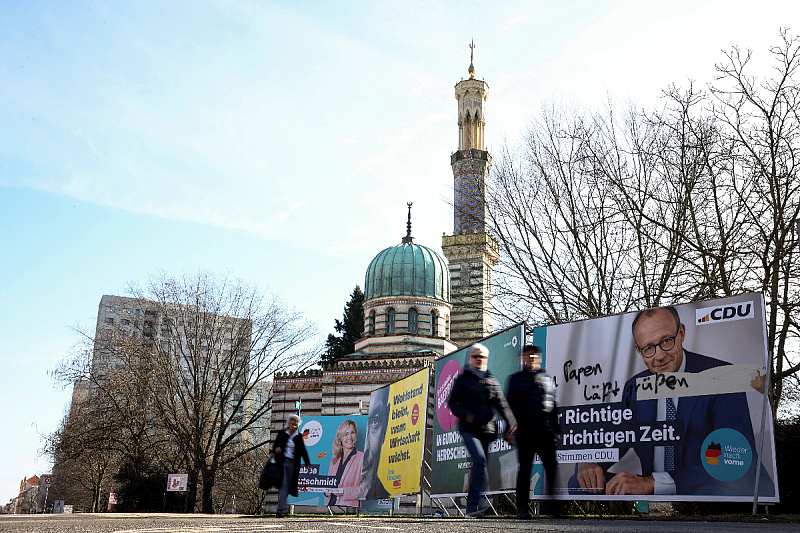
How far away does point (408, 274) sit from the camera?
40531 mm

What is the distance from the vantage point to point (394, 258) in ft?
136

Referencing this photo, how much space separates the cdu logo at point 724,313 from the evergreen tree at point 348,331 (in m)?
44.9

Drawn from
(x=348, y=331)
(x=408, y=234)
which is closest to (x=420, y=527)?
(x=408, y=234)

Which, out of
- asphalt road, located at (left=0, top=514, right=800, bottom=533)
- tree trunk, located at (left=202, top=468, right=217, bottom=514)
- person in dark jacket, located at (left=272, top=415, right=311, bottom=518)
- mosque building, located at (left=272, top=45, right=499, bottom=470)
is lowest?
tree trunk, located at (left=202, top=468, right=217, bottom=514)

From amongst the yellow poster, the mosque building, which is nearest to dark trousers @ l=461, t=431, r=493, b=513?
the yellow poster

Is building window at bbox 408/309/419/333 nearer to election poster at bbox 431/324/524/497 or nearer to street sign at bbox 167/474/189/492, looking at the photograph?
street sign at bbox 167/474/189/492

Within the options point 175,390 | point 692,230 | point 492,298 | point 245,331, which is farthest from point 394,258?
point 692,230

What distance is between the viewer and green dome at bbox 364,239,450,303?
40.1 m

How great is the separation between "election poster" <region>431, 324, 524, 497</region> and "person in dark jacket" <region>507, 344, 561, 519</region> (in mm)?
3688

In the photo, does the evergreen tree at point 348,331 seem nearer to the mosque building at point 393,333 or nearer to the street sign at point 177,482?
the mosque building at point 393,333

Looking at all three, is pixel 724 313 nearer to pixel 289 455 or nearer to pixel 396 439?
pixel 289 455

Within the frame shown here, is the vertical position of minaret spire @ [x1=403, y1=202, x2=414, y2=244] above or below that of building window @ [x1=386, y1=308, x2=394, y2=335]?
above

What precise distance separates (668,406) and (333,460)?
1237 centimetres

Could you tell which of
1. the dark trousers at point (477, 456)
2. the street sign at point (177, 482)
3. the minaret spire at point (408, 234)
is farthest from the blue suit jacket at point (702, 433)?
the minaret spire at point (408, 234)
